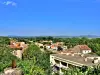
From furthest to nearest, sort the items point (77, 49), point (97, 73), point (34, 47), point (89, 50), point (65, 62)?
1. point (89, 50)
2. point (77, 49)
3. point (34, 47)
4. point (65, 62)
5. point (97, 73)

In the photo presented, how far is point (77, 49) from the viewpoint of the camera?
7656cm

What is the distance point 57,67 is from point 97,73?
2354 cm

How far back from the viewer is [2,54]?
1667 inches

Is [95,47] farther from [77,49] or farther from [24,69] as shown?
[24,69]

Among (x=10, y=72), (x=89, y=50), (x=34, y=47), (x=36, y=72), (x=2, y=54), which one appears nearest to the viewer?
(x=10, y=72)

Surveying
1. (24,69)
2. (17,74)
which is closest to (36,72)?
(24,69)

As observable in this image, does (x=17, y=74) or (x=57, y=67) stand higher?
(x=17, y=74)

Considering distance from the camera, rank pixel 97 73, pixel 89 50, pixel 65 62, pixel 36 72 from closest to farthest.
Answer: pixel 97 73 < pixel 36 72 < pixel 65 62 < pixel 89 50

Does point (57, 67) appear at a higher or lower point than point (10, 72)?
lower

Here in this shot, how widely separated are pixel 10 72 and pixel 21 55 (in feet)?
156

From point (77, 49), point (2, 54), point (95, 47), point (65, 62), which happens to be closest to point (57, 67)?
point (65, 62)

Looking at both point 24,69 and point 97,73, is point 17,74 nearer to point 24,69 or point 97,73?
point 24,69

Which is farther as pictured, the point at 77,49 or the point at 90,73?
the point at 77,49

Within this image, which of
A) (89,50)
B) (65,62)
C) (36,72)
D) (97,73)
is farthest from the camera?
(89,50)
